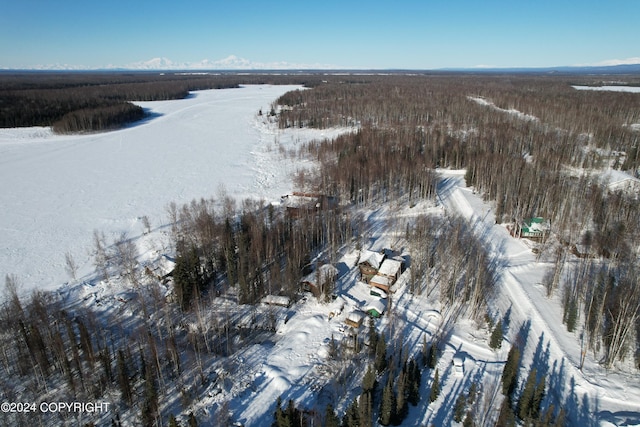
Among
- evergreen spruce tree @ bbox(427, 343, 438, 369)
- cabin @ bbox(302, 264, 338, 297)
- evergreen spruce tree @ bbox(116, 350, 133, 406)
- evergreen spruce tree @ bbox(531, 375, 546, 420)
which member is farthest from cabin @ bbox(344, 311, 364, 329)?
evergreen spruce tree @ bbox(116, 350, 133, 406)

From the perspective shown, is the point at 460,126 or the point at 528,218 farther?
the point at 460,126

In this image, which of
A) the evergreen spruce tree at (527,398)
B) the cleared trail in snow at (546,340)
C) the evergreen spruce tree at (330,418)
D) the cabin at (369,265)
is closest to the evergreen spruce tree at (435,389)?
the evergreen spruce tree at (527,398)

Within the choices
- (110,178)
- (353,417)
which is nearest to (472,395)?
(353,417)

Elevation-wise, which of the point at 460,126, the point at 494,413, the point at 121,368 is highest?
the point at 460,126

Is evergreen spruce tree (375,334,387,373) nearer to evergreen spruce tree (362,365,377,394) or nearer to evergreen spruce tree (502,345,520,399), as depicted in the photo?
evergreen spruce tree (362,365,377,394)

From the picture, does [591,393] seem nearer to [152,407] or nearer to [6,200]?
[152,407]

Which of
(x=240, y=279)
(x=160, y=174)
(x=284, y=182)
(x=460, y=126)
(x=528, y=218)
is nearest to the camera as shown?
(x=240, y=279)

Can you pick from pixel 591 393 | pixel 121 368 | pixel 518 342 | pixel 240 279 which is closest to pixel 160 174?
pixel 240 279
